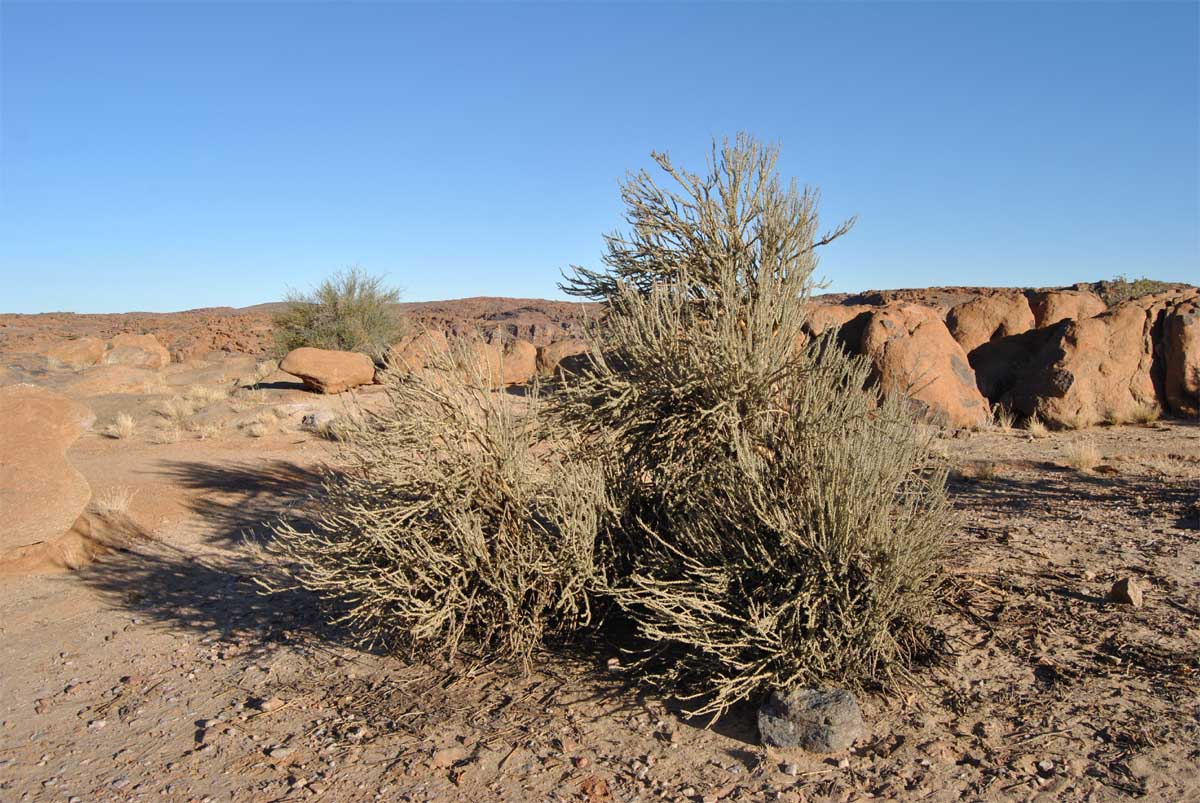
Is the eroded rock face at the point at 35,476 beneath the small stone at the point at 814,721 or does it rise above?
above

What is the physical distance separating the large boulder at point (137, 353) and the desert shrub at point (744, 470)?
2532 centimetres

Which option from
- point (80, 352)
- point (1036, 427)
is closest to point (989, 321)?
point (1036, 427)

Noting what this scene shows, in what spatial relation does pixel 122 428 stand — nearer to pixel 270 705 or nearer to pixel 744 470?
pixel 270 705

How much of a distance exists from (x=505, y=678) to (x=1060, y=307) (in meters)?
14.5

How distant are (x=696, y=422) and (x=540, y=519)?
1129mm

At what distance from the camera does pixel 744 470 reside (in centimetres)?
414

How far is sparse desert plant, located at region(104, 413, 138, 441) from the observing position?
44.5 feet

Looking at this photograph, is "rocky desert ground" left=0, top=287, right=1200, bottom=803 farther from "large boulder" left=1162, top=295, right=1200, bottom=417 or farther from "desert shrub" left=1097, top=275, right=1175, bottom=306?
"desert shrub" left=1097, top=275, right=1175, bottom=306

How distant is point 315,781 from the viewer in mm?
3773

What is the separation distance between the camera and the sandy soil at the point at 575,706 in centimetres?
353

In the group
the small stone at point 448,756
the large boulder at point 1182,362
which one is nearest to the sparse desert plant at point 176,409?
the small stone at point 448,756

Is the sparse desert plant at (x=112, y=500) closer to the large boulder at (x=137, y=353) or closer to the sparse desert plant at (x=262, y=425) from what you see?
the sparse desert plant at (x=262, y=425)

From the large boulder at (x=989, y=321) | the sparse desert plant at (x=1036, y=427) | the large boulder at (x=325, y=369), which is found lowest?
the sparse desert plant at (x=1036, y=427)

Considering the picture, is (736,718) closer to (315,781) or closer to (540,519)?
(540,519)
